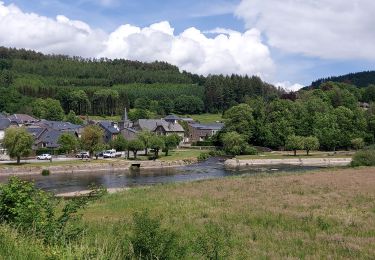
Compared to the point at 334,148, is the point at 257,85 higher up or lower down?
higher up

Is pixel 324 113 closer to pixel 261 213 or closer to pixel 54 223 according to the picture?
pixel 261 213

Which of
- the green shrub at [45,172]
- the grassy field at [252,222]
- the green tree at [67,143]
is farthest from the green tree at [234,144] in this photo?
the grassy field at [252,222]

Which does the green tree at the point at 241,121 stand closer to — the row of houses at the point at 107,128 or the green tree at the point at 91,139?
the row of houses at the point at 107,128

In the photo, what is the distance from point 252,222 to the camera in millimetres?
20344

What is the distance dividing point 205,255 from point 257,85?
19164cm

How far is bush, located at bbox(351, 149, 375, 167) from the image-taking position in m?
60.1

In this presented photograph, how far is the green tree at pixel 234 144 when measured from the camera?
9762cm

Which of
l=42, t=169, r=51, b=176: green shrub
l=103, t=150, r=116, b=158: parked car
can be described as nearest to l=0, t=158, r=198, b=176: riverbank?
l=42, t=169, r=51, b=176: green shrub

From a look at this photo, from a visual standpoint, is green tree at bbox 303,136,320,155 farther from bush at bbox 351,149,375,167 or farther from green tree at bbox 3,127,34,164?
green tree at bbox 3,127,34,164

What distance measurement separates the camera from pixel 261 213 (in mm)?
22031

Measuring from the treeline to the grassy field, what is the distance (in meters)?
72.5

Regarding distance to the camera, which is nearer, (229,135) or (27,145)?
(27,145)

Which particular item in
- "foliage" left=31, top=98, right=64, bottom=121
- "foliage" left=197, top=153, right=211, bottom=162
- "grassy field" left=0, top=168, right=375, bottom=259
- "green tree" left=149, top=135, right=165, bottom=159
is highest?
"foliage" left=31, top=98, right=64, bottom=121

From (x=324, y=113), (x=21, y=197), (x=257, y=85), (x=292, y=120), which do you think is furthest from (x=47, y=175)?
(x=257, y=85)
